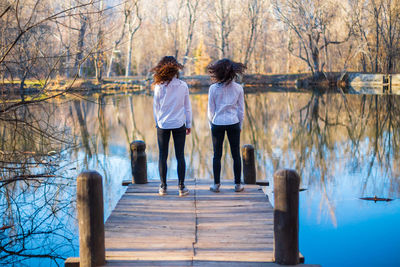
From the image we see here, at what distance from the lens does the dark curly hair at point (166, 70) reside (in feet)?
19.1

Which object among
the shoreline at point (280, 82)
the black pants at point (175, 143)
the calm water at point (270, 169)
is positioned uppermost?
the shoreline at point (280, 82)

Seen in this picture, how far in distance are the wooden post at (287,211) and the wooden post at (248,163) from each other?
9.22 feet

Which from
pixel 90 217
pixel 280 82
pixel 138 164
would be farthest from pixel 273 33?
pixel 90 217

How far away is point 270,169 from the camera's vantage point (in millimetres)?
10148

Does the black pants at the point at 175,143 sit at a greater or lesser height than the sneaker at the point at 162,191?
greater

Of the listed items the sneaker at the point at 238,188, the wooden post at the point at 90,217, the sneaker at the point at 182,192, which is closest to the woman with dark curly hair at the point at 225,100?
the sneaker at the point at 238,188

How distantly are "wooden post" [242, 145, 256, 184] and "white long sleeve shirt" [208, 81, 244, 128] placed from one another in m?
0.76

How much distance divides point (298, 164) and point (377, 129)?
6.17m

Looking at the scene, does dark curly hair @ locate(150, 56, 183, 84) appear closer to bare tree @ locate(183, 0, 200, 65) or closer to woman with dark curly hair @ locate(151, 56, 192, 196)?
woman with dark curly hair @ locate(151, 56, 192, 196)

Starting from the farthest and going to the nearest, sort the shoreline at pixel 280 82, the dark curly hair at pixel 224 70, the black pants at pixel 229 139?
the shoreline at pixel 280 82 < the black pants at pixel 229 139 < the dark curly hair at pixel 224 70

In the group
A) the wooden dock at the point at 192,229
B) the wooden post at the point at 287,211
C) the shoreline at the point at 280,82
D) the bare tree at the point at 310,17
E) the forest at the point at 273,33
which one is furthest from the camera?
the shoreline at the point at 280,82

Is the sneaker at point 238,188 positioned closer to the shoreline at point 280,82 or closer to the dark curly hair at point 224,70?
the dark curly hair at point 224,70

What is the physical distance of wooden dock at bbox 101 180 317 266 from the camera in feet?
13.6

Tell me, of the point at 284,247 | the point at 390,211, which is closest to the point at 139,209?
the point at 284,247
